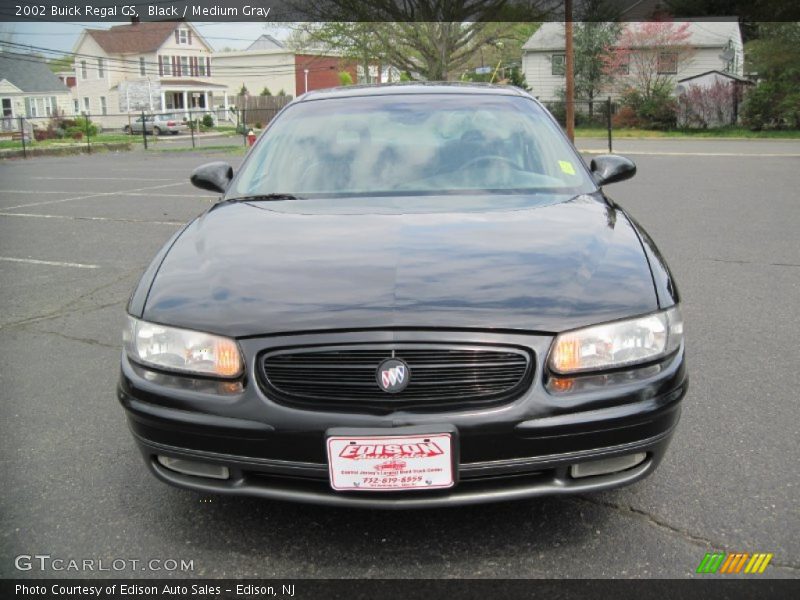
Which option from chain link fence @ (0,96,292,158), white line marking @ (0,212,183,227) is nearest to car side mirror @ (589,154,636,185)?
white line marking @ (0,212,183,227)

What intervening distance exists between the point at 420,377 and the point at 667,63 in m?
47.3

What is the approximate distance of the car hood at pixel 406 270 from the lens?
238 cm

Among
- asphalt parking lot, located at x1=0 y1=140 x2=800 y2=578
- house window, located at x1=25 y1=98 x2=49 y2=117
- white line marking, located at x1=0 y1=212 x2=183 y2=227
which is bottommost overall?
asphalt parking lot, located at x1=0 y1=140 x2=800 y2=578

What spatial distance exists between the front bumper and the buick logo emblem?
7 cm

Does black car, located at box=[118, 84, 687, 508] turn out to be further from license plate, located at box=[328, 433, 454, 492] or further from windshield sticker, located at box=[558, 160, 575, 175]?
windshield sticker, located at box=[558, 160, 575, 175]

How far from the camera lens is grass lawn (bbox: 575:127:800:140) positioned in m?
32.4

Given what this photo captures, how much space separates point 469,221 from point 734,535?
1.40 metres

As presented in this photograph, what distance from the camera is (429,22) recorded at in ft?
120

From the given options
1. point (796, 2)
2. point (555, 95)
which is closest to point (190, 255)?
point (796, 2)

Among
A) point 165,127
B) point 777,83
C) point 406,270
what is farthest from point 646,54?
point 406,270

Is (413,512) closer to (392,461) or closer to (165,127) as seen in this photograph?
(392,461)

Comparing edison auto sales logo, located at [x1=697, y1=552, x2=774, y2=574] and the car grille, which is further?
edison auto sales logo, located at [x1=697, y1=552, x2=774, y2=574]

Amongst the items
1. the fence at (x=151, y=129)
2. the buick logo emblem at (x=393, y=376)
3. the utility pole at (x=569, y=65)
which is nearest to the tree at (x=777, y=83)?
the utility pole at (x=569, y=65)

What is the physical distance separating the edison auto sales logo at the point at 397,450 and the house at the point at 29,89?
6032 centimetres
